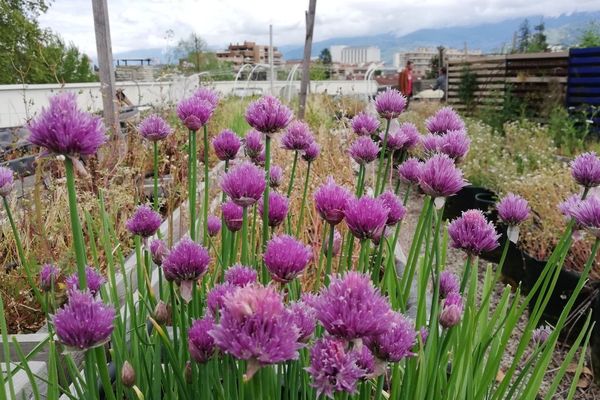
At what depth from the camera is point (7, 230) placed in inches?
89.6

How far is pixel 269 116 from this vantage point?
3.31 ft

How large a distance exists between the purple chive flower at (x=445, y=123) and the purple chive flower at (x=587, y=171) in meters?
0.31

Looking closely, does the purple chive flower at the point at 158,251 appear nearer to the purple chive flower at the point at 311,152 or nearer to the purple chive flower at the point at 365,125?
the purple chive flower at the point at 311,152

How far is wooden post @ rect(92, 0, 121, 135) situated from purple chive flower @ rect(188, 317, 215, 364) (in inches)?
126

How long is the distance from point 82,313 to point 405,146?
114cm

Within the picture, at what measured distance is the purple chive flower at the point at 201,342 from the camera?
76 cm

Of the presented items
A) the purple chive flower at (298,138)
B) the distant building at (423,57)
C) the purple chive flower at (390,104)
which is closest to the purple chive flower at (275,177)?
the purple chive flower at (298,138)

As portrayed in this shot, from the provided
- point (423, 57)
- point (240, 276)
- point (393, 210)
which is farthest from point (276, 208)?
point (423, 57)

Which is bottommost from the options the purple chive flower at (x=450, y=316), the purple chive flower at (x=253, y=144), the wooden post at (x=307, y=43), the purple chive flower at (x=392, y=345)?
the purple chive flower at (x=450, y=316)

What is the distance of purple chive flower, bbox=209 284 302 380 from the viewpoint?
1.60 feet

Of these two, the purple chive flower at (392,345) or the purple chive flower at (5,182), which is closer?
the purple chive flower at (392,345)

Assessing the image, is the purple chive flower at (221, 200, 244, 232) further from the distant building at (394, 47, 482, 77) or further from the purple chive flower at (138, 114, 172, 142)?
the distant building at (394, 47, 482, 77)

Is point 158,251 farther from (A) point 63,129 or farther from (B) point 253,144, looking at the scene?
(A) point 63,129

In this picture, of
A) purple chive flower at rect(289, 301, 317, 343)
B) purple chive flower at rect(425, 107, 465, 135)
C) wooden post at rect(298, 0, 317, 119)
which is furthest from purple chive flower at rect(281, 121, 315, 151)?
wooden post at rect(298, 0, 317, 119)
